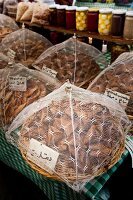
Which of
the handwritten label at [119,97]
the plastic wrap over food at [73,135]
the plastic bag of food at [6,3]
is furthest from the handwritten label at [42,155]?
the plastic bag of food at [6,3]

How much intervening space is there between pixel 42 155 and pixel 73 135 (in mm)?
128

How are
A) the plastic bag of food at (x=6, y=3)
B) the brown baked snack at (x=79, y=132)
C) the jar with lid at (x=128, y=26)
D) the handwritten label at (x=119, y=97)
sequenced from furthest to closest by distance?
the plastic bag of food at (x=6, y=3)
the jar with lid at (x=128, y=26)
the handwritten label at (x=119, y=97)
the brown baked snack at (x=79, y=132)

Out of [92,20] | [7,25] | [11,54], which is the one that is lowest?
[11,54]

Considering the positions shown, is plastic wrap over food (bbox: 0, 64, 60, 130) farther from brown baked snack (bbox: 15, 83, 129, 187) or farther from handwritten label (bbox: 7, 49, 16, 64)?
handwritten label (bbox: 7, 49, 16, 64)

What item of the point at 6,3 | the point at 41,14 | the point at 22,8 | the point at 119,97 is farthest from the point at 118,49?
the point at 6,3

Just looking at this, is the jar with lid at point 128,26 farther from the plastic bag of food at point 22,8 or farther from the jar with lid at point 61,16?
the plastic bag of food at point 22,8

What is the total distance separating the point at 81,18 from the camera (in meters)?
1.37

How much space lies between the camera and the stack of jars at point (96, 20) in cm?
121

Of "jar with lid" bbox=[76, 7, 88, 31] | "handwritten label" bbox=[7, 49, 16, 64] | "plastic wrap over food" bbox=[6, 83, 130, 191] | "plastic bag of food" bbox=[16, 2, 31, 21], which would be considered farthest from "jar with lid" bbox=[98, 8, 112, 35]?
"plastic bag of food" bbox=[16, 2, 31, 21]

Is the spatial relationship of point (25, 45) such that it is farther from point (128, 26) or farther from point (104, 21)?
point (128, 26)

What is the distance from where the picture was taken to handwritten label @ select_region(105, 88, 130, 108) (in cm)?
107

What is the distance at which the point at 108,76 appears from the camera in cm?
119

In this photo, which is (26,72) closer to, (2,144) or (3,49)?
(2,144)

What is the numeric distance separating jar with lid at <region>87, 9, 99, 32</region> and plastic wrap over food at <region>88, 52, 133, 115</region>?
0.27 metres
